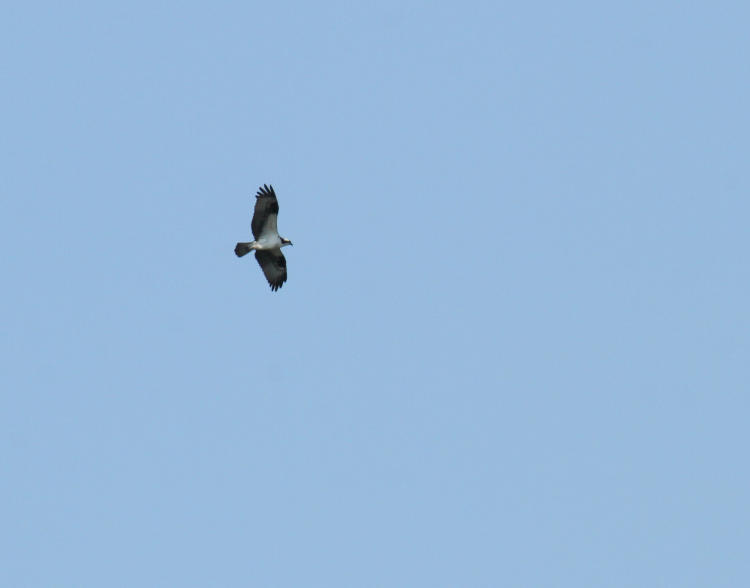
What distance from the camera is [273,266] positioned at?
85625mm

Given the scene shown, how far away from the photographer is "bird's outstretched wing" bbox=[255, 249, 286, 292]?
85.1 metres

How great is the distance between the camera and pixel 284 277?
85812mm

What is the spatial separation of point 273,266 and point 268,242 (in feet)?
5.65

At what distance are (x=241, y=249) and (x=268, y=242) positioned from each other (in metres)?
1.12

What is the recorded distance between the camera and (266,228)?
8381cm

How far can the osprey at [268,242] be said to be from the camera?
8319 centimetres

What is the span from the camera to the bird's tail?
275 feet

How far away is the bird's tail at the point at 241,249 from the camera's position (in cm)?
8394

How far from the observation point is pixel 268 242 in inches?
3314

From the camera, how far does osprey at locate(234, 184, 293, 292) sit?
83.2 metres

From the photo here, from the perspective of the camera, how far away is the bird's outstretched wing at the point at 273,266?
8512 cm

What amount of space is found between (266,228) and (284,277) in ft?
9.36

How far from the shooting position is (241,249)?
84000 mm
